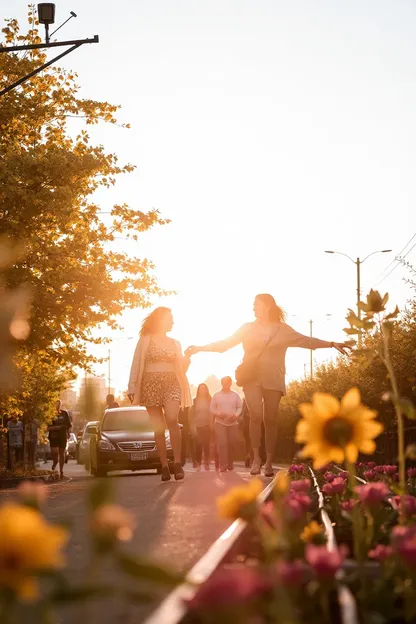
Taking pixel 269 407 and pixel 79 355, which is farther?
pixel 79 355

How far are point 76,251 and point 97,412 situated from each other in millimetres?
25550

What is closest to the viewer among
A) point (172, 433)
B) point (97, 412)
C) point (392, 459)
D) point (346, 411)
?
point (97, 412)

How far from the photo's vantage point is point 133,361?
13.7 m

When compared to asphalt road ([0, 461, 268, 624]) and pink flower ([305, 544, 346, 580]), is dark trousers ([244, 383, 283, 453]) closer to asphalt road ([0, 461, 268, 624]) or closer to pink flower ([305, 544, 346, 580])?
asphalt road ([0, 461, 268, 624])

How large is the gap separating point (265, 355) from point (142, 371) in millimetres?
1502

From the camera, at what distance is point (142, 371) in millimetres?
13570

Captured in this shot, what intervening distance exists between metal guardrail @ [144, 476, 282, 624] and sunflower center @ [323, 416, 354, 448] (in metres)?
0.37

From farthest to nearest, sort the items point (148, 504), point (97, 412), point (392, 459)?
1. point (392, 459)
2. point (148, 504)
3. point (97, 412)

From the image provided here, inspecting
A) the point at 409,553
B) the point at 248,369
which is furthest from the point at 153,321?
the point at 409,553

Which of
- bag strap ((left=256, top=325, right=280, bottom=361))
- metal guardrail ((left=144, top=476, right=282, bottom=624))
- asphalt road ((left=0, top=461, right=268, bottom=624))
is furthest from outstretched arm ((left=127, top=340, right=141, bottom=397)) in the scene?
metal guardrail ((left=144, top=476, right=282, bottom=624))

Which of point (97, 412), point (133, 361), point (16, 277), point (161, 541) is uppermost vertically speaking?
point (16, 277)

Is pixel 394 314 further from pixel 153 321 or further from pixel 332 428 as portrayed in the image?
pixel 153 321

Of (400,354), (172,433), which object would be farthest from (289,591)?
(400,354)

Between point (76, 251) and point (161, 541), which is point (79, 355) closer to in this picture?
point (76, 251)
